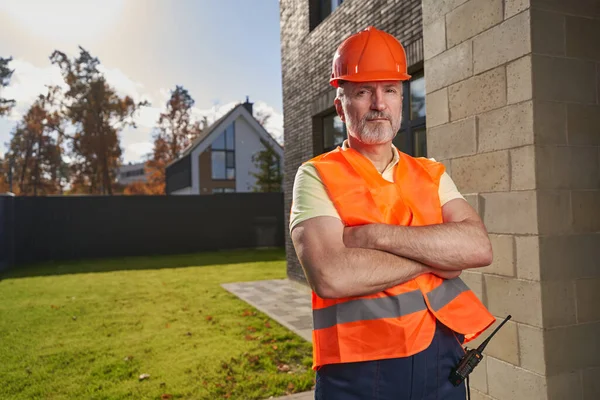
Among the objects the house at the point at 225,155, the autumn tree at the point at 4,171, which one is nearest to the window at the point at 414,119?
the house at the point at 225,155

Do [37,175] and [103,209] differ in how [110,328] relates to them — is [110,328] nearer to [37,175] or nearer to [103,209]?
[103,209]

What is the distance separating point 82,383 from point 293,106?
7137mm

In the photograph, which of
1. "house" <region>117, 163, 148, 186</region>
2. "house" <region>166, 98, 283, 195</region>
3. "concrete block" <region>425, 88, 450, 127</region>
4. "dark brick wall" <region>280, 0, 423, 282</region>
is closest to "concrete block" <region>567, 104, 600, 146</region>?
"concrete block" <region>425, 88, 450, 127</region>

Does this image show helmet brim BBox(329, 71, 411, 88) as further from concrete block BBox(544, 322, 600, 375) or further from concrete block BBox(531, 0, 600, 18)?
concrete block BBox(544, 322, 600, 375)

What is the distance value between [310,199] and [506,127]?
1825 mm

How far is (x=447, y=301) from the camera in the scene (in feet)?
6.28

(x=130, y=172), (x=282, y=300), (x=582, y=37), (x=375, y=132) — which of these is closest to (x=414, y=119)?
(x=582, y=37)

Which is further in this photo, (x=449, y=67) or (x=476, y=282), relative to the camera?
(x=449, y=67)

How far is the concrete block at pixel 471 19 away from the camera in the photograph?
3.19m

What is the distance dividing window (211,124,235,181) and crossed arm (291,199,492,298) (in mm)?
32668

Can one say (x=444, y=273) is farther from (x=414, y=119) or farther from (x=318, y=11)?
(x=318, y=11)

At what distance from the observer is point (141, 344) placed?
6602 millimetres

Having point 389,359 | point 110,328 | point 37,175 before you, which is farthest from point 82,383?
point 37,175

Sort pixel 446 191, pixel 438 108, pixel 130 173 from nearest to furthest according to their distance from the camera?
1. pixel 446 191
2. pixel 438 108
3. pixel 130 173
